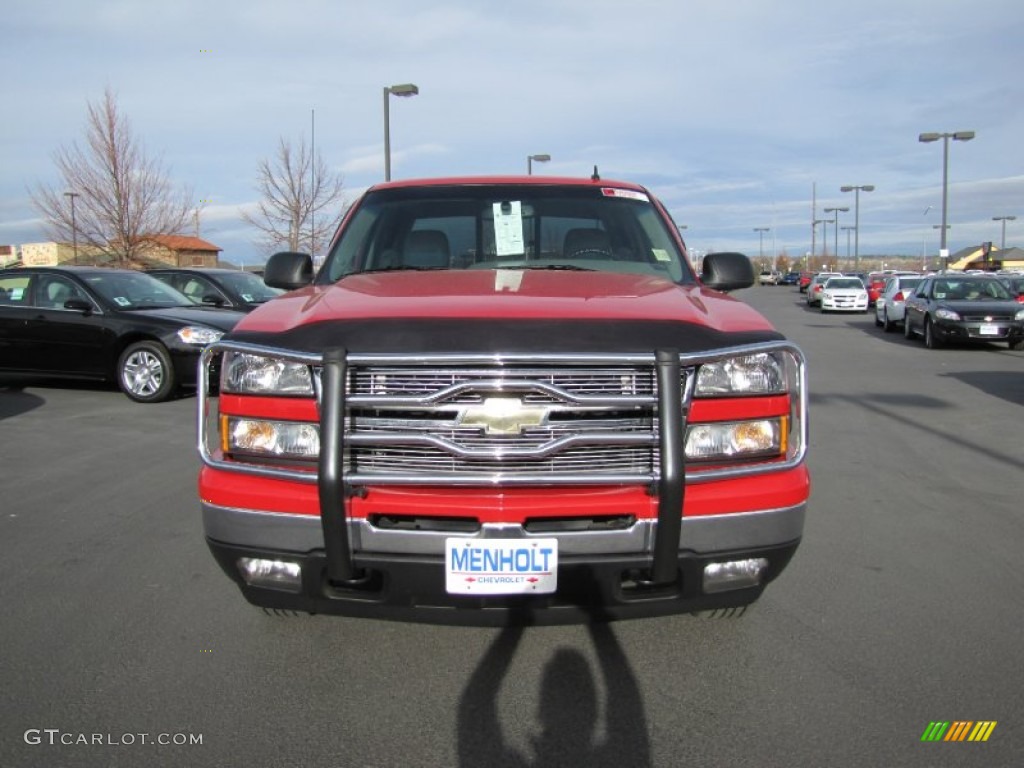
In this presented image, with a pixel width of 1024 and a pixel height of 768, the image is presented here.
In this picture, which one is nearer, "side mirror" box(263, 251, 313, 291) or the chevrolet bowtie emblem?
the chevrolet bowtie emblem

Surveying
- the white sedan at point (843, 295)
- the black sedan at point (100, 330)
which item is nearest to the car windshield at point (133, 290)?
the black sedan at point (100, 330)

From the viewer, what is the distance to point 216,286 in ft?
43.9

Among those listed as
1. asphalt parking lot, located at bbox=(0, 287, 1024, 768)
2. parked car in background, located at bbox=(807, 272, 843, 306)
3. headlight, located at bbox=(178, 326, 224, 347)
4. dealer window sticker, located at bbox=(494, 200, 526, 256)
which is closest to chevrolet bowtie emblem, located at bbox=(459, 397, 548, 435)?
asphalt parking lot, located at bbox=(0, 287, 1024, 768)

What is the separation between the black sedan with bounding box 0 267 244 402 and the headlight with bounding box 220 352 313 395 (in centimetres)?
701

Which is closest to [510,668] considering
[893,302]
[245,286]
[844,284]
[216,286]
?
[216,286]

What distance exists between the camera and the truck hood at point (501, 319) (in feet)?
8.91

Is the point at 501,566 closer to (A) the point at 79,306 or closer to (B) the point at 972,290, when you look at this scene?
(A) the point at 79,306

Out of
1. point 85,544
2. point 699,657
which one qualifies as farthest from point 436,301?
point 85,544

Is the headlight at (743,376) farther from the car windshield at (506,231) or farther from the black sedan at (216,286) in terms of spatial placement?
the black sedan at (216,286)

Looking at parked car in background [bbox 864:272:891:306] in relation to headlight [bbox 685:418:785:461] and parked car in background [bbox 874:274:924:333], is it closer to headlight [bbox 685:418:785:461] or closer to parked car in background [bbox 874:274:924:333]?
parked car in background [bbox 874:274:924:333]

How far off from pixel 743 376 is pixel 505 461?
868mm

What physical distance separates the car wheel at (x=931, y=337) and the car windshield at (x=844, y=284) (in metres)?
15.4

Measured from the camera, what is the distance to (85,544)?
4688 millimetres

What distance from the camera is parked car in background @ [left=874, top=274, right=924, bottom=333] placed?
21.4 metres
